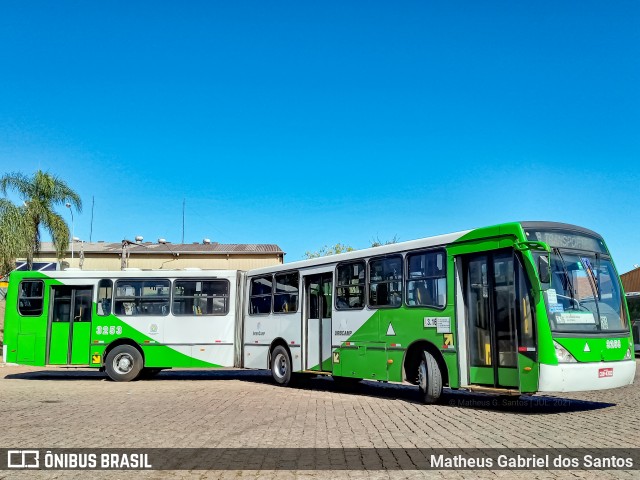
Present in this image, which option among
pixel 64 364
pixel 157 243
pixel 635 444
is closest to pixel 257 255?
pixel 157 243

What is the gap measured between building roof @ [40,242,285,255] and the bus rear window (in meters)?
33.4

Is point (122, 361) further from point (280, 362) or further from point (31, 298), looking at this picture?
point (280, 362)

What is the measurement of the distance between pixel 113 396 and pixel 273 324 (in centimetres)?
473

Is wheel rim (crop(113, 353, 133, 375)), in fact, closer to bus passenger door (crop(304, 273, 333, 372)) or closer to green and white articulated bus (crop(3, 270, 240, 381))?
green and white articulated bus (crop(3, 270, 240, 381))

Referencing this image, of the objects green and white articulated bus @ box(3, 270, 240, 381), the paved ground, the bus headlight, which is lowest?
the paved ground

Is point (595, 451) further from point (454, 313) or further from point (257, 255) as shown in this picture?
point (257, 255)

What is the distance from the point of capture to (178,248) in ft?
186

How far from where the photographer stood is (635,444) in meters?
7.69

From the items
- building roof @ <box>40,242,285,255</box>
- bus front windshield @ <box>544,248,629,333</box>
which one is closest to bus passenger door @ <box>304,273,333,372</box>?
bus front windshield @ <box>544,248,629,333</box>

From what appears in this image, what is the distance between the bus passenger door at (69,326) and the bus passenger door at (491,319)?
37.5 feet

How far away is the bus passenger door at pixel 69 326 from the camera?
17.8 metres

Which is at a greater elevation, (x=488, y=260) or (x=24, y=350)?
(x=488, y=260)

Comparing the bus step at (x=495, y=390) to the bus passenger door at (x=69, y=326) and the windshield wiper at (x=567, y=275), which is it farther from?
the bus passenger door at (x=69, y=326)

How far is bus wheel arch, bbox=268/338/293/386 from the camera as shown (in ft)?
54.2
